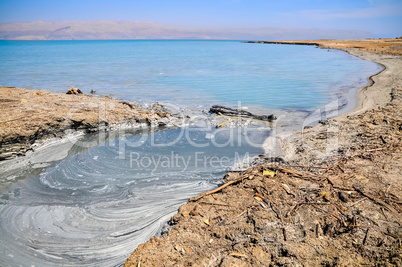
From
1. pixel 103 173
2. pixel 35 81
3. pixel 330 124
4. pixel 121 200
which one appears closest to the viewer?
pixel 121 200

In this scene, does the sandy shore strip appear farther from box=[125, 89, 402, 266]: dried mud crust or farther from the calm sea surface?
the calm sea surface

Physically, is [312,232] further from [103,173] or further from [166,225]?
[103,173]

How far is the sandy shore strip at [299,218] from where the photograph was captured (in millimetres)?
2229

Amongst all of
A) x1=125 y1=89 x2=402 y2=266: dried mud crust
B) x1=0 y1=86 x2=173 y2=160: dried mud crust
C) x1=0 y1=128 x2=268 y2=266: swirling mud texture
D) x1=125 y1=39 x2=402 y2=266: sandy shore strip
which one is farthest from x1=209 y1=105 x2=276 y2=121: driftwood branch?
x1=125 y1=89 x2=402 y2=266: dried mud crust

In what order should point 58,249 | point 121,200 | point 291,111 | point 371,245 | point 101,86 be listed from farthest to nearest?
point 101,86
point 291,111
point 121,200
point 58,249
point 371,245

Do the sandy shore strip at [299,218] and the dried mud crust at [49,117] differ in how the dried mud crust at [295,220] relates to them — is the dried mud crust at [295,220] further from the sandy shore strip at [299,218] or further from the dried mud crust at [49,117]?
the dried mud crust at [49,117]

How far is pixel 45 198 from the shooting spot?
3600mm

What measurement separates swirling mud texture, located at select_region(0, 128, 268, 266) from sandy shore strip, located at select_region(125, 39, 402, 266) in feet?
1.56

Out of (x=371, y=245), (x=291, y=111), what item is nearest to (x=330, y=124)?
(x=291, y=111)

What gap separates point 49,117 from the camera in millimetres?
5484

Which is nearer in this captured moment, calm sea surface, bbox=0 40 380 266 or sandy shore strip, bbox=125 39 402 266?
sandy shore strip, bbox=125 39 402 266

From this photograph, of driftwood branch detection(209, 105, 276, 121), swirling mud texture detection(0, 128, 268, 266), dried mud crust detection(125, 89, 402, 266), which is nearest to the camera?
dried mud crust detection(125, 89, 402, 266)

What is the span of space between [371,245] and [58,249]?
328 cm

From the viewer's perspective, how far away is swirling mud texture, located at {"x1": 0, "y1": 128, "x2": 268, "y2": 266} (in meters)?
2.71
